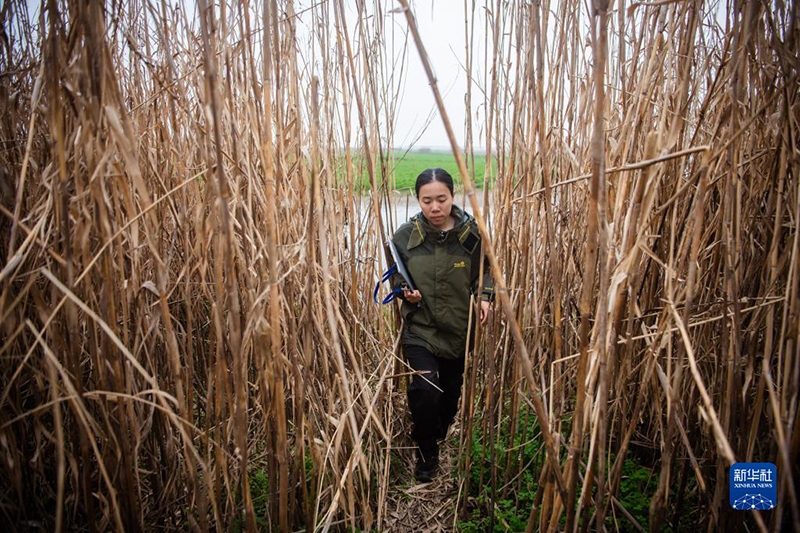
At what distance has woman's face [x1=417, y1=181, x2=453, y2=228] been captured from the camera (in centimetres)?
175

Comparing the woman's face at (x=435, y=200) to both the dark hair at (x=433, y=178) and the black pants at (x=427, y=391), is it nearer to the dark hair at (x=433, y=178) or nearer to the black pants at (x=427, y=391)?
the dark hair at (x=433, y=178)

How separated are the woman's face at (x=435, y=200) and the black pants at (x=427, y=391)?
527 mm

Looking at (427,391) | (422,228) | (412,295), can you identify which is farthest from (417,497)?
(422,228)

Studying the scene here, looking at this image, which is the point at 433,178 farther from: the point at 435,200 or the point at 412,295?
the point at 412,295

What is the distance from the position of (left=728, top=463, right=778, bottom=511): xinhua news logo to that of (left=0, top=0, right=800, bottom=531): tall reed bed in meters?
0.03

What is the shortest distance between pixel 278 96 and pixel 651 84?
755 millimetres

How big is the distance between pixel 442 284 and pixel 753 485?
108 cm

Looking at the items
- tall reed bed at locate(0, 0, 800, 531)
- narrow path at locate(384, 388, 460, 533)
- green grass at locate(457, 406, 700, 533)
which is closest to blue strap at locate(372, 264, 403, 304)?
tall reed bed at locate(0, 0, 800, 531)

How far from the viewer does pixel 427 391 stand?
1.64 metres

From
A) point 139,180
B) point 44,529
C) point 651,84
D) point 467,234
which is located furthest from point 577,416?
point 44,529

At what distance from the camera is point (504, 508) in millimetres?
1510

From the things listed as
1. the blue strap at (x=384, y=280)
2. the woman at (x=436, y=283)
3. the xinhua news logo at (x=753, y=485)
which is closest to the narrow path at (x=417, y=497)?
the woman at (x=436, y=283)

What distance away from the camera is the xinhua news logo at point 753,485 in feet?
3.07

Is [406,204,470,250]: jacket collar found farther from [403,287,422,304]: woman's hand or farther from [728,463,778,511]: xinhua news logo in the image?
[728,463,778,511]: xinhua news logo
